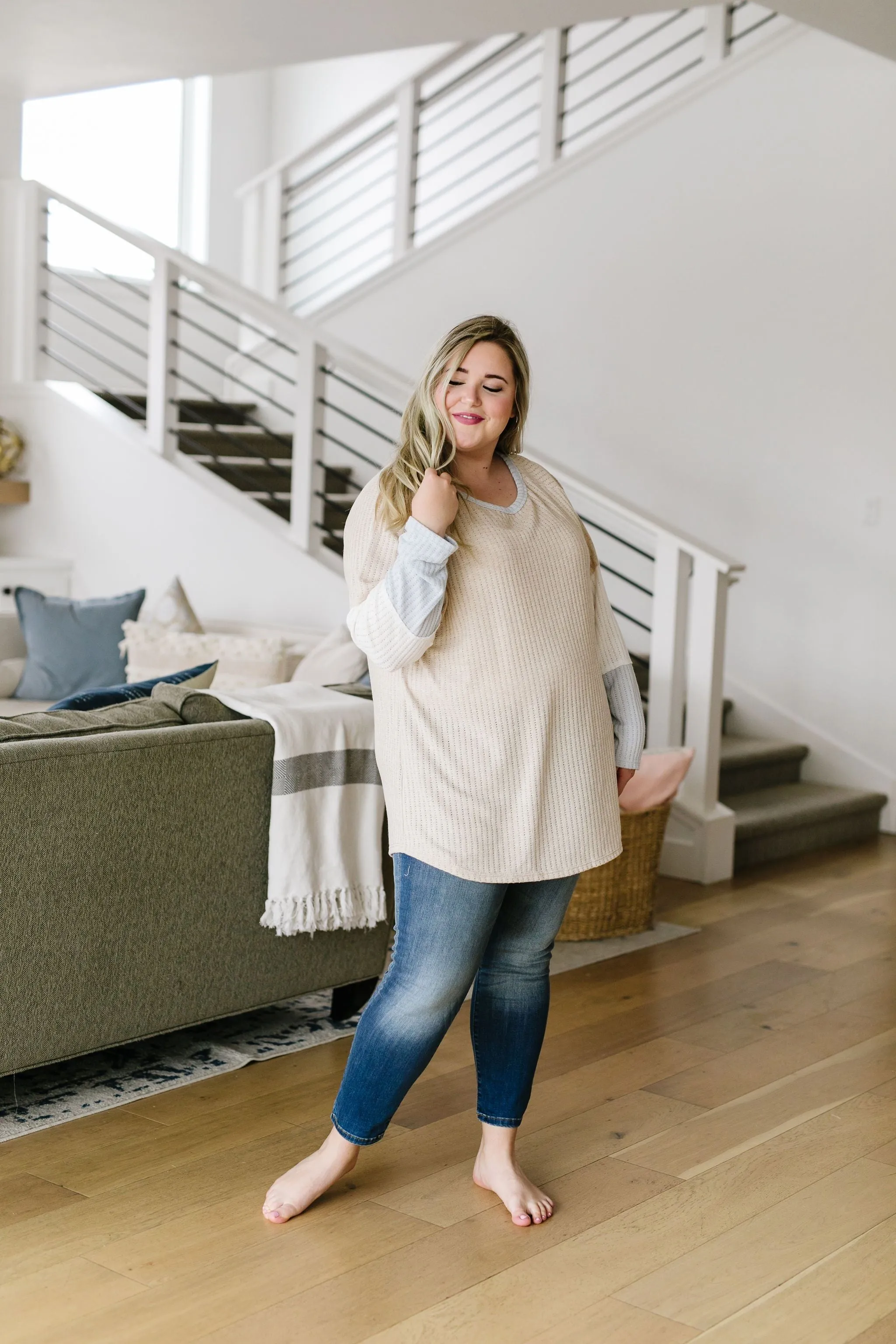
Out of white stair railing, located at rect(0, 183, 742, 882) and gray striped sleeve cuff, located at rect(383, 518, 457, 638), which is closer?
gray striped sleeve cuff, located at rect(383, 518, 457, 638)

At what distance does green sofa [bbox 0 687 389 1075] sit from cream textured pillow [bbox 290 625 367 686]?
1162 mm

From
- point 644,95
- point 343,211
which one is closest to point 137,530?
point 644,95

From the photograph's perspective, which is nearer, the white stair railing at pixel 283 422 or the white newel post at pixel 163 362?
the white stair railing at pixel 283 422

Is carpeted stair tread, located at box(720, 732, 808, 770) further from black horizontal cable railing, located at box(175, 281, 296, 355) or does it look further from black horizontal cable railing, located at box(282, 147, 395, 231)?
black horizontal cable railing, located at box(282, 147, 395, 231)

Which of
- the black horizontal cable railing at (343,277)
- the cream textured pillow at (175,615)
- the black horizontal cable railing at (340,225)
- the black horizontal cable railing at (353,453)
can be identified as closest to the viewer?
the cream textured pillow at (175,615)


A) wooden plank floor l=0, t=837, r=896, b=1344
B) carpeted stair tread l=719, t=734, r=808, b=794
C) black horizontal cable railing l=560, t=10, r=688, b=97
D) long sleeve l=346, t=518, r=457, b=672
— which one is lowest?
wooden plank floor l=0, t=837, r=896, b=1344

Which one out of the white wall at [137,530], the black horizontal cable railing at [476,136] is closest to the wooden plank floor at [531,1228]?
the white wall at [137,530]

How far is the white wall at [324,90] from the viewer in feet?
25.4

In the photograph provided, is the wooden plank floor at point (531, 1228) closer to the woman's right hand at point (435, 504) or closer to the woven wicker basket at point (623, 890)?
the woven wicker basket at point (623, 890)

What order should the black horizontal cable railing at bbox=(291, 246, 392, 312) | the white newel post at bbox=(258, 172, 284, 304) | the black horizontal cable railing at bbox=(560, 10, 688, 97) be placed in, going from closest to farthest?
the black horizontal cable railing at bbox=(560, 10, 688, 97), the white newel post at bbox=(258, 172, 284, 304), the black horizontal cable railing at bbox=(291, 246, 392, 312)

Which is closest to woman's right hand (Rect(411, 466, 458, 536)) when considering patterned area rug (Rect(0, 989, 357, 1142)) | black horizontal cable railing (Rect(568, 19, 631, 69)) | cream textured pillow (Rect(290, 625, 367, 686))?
patterned area rug (Rect(0, 989, 357, 1142))

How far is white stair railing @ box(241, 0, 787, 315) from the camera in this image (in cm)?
611

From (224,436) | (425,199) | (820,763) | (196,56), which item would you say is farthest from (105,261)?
(820,763)

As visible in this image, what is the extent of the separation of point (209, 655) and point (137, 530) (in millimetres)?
1389
